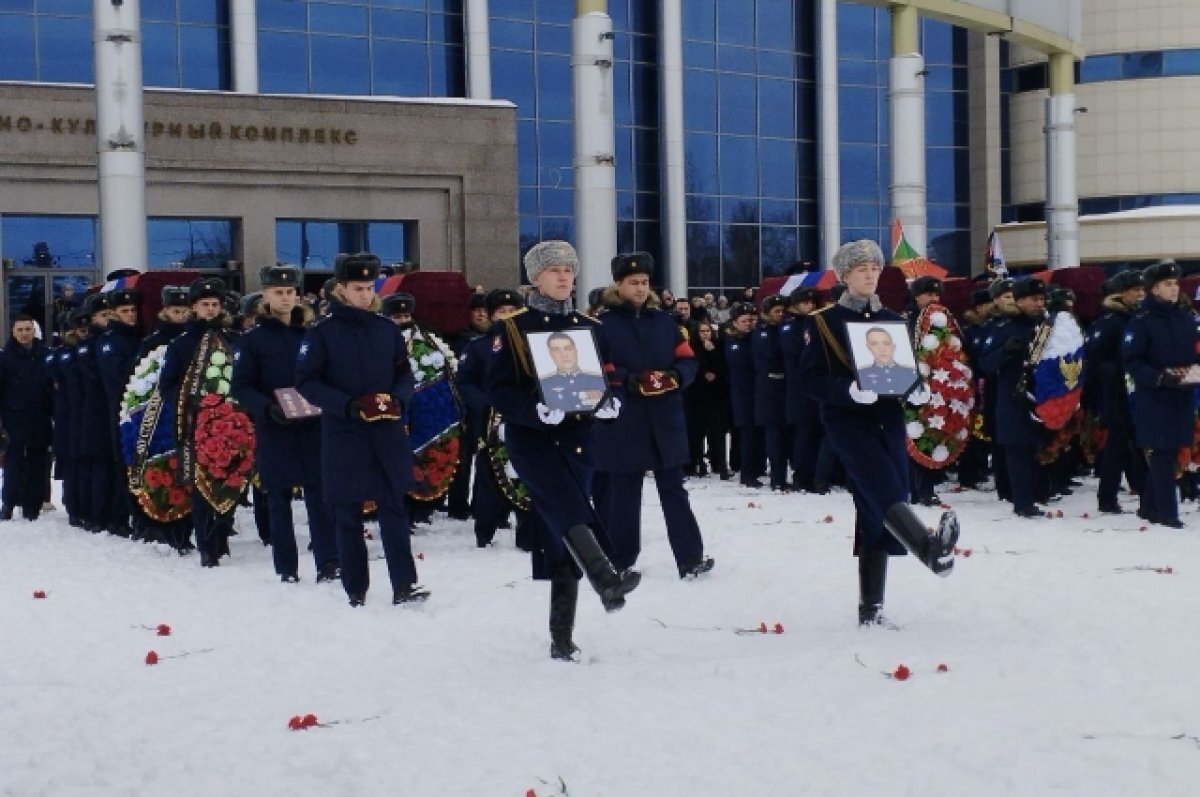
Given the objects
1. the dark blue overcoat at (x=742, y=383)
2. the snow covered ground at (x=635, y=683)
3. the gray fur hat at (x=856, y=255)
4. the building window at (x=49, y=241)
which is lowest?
the snow covered ground at (x=635, y=683)

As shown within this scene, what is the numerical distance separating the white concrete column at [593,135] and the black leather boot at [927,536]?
799 inches

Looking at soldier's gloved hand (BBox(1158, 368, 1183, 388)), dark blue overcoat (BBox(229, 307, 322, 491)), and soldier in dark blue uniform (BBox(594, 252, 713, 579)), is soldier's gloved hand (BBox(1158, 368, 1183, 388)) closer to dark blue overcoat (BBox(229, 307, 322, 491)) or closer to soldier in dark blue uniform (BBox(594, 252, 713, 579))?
soldier in dark blue uniform (BBox(594, 252, 713, 579))

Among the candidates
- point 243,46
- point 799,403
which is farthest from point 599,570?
point 243,46

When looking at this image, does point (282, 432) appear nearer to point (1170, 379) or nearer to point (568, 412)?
point (568, 412)

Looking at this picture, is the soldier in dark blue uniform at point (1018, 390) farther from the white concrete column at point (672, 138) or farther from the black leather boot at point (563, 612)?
the white concrete column at point (672, 138)

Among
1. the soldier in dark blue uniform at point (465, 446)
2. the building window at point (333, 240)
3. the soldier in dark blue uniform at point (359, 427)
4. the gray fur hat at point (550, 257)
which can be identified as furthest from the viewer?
the building window at point (333, 240)

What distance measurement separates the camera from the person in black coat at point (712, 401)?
62.0 feet

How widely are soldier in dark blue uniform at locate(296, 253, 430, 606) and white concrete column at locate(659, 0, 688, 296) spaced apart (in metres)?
30.9

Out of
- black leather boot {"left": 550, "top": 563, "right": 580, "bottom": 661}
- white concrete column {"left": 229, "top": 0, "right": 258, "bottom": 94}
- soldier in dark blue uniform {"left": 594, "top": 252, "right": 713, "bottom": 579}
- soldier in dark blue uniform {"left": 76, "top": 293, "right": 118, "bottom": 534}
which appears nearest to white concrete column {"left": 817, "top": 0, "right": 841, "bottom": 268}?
white concrete column {"left": 229, "top": 0, "right": 258, "bottom": 94}

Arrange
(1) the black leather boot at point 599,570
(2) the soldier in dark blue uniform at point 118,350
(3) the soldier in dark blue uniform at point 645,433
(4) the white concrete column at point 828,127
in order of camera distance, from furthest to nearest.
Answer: (4) the white concrete column at point 828,127
(2) the soldier in dark blue uniform at point 118,350
(3) the soldier in dark blue uniform at point 645,433
(1) the black leather boot at point 599,570

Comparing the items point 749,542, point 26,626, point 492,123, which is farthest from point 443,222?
point 26,626

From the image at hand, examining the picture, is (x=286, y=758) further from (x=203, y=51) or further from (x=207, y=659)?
(x=203, y=51)

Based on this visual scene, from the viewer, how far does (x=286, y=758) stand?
614cm

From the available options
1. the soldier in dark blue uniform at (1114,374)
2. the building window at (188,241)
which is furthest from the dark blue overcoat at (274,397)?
the building window at (188,241)
